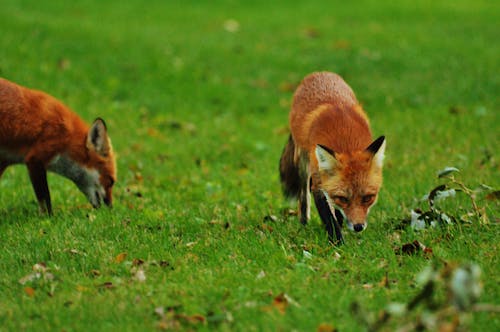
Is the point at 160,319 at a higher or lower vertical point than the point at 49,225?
higher

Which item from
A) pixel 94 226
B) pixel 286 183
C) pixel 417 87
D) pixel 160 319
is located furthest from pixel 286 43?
pixel 160 319

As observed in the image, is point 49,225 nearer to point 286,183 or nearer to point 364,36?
point 286,183

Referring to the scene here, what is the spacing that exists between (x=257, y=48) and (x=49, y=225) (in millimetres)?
11485

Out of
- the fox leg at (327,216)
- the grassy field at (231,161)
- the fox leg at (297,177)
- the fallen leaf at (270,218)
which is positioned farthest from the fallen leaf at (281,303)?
the fox leg at (297,177)

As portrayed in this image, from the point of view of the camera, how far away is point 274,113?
14.4 meters

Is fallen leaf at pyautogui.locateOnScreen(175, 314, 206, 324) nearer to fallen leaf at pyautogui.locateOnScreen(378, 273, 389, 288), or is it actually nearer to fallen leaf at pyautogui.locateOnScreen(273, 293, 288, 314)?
fallen leaf at pyautogui.locateOnScreen(273, 293, 288, 314)

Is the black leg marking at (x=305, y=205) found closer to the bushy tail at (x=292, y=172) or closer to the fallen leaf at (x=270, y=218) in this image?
the bushy tail at (x=292, y=172)

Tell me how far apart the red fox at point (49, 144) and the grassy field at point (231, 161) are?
0.35 metres

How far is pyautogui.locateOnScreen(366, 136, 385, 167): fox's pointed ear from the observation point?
6.47 metres

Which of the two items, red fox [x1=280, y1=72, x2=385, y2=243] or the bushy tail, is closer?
A: red fox [x1=280, y1=72, x2=385, y2=243]

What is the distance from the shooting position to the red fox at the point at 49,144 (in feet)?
26.8

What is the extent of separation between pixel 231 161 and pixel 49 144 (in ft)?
11.6

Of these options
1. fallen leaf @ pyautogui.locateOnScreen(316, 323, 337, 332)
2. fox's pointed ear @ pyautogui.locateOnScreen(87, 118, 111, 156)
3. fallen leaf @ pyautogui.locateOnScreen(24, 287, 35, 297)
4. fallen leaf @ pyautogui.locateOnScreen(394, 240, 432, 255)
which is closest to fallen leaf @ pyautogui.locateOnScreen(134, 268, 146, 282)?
fallen leaf @ pyautogui.locateOnScreen(24, 287, 35, 297)

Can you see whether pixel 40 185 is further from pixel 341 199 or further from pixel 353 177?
pixel 353 177
